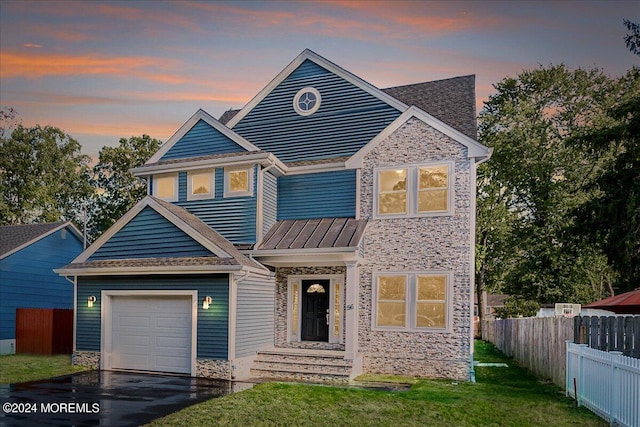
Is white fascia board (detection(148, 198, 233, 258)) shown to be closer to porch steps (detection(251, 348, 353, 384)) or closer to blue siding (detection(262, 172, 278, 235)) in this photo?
blue siding (detection(262, 172, 278, 235))

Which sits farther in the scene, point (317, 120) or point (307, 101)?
point (307, 101)

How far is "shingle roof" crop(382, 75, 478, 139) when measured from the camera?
15.6 m

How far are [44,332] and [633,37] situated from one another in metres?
20.6

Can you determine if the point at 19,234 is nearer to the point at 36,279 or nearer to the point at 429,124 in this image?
the point at 36,279

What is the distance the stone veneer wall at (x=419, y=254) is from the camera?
13.8 meters

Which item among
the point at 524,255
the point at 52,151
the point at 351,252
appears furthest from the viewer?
the point at 52,151

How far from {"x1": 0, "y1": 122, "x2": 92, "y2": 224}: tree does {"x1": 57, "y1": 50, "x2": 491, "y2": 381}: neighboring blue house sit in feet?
77.4

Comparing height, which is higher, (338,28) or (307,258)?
(338,28)

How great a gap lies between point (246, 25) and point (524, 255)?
2500cm

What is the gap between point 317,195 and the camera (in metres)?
16.0

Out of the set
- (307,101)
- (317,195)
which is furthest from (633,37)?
(317,195)

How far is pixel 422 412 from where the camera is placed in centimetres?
921

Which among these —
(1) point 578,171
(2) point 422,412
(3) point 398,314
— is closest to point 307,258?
(3) point 398,314

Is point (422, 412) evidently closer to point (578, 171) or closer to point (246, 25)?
point (246, 25)
